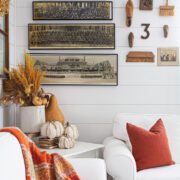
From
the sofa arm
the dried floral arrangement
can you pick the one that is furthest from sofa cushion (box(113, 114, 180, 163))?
the dried floral arrangement

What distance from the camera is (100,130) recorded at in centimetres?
378

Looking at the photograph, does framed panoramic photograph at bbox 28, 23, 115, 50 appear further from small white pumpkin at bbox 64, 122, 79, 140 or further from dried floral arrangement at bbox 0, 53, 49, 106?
small white pumpkin at bbox 64, 122, 79, 140

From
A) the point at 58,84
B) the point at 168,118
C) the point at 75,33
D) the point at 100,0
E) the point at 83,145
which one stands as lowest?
the point at 83,145

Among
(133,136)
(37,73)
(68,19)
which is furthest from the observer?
(68,19)

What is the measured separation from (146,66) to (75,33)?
751 millimetres

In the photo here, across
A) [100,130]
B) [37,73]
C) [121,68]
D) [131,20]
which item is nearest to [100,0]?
[131,20]

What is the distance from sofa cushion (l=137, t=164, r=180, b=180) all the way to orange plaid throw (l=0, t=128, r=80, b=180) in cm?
68

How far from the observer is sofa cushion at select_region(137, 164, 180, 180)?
9.06 ft

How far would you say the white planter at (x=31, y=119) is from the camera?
3.20 meters

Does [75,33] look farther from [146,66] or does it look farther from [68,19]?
[146,66]

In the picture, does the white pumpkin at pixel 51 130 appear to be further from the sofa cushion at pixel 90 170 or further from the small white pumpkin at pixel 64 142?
the sofa cushion at pixel 90 170

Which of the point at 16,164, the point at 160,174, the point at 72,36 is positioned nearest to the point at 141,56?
the point at 72,36

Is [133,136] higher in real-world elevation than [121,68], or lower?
lower

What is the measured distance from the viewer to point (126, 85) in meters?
3.76
